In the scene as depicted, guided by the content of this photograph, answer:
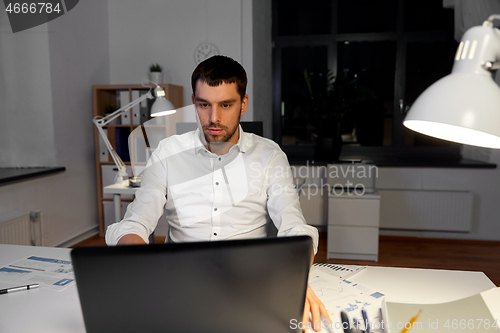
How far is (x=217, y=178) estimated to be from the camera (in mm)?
1497

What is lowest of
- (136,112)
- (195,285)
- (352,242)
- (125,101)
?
(352,242)

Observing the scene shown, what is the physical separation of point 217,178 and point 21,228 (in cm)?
191

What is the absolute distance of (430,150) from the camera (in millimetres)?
4109

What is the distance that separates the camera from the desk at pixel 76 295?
848 mm

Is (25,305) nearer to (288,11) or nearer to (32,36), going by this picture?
(32,36)

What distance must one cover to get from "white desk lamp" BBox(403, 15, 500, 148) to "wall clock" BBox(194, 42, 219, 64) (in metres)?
3.23

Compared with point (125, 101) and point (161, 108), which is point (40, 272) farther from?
point (125, 101)

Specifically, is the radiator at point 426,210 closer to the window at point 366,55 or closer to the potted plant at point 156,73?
the window at point 366,55

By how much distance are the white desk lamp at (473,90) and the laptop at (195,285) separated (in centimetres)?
30

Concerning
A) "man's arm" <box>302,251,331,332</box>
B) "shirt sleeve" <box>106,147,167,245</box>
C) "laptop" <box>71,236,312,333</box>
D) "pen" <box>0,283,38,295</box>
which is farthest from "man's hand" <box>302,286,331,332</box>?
"pen" <box>0,283,38,295</box>

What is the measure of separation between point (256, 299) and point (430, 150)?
13.4 ft

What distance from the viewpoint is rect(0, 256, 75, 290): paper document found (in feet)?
3.48

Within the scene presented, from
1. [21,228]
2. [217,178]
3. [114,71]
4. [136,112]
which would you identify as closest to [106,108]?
[136,112]

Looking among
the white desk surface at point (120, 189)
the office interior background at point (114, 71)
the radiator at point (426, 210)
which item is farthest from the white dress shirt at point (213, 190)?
the radiator at point (426, 210)
